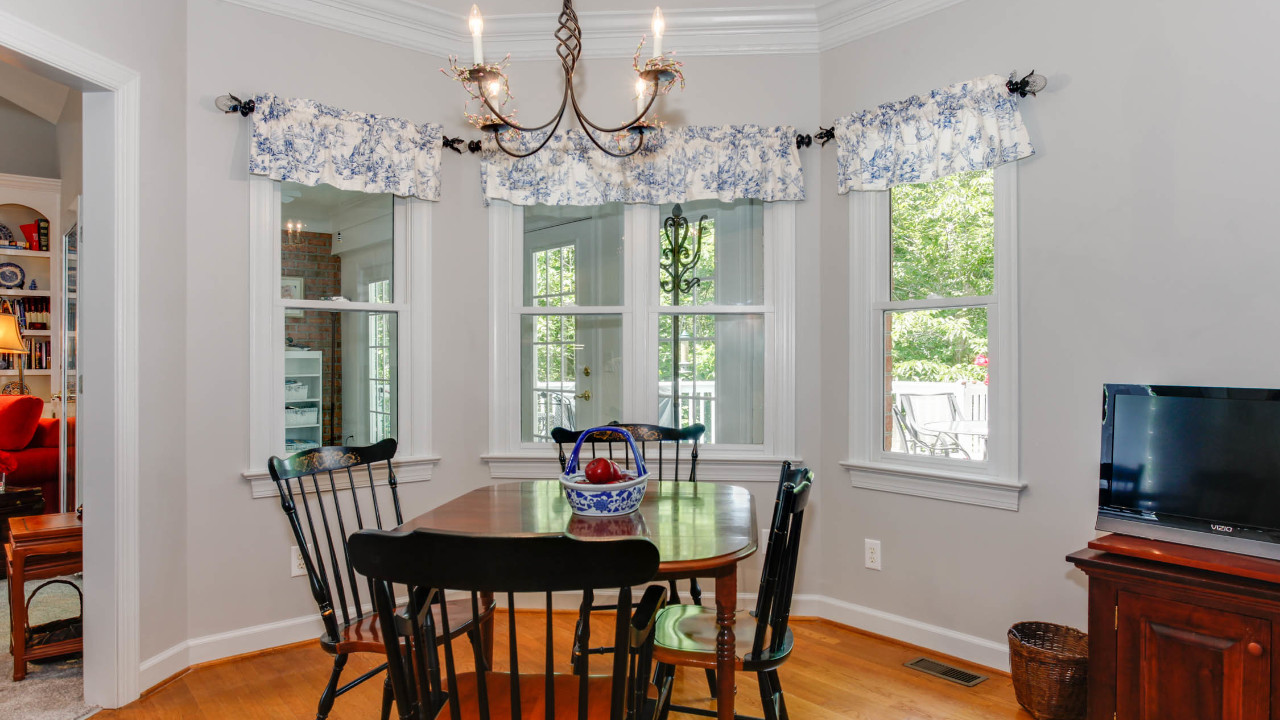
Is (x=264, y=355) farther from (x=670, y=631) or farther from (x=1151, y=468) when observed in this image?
(x=1151, y=468)

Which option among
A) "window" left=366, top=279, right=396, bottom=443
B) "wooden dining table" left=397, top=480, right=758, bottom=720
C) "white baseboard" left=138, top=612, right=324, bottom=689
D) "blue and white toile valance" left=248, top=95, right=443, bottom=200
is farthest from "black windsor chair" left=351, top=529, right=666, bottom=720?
"blue and white toile valance" left=248, top=95, right=443, bottom=200

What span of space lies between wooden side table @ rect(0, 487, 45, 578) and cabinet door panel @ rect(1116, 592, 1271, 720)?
5.29 m

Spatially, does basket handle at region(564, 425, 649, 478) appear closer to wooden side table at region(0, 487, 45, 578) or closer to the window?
the window

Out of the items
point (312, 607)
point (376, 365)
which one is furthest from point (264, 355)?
point (312, 607)

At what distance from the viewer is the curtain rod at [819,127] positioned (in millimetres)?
2748

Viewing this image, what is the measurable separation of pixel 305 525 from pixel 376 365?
73 cm

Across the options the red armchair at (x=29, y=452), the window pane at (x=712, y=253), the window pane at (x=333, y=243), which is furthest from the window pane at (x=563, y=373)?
the red armchair at (x=29, y=452)

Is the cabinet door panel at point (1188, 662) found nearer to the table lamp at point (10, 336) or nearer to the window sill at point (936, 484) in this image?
the window sill at point (936, 484)

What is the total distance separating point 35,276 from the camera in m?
5.79

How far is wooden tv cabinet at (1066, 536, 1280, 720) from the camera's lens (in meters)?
1.92

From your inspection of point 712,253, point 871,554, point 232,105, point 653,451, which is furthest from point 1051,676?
point 232,105

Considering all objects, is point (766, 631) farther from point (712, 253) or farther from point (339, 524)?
point (712, 253)

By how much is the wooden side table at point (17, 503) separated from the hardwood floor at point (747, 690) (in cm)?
238

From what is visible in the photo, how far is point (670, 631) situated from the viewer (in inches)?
82.6
